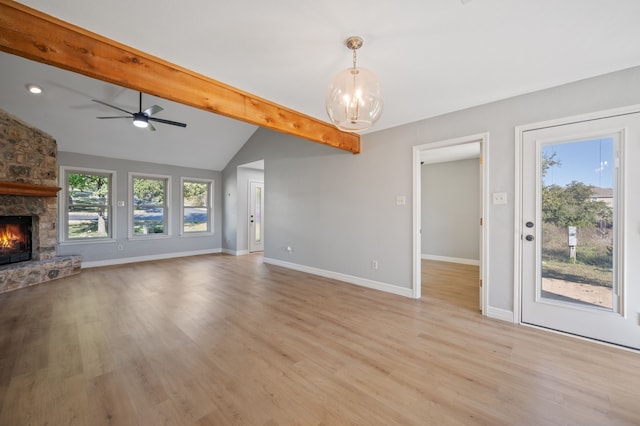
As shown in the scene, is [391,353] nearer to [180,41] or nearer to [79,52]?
[180,41]

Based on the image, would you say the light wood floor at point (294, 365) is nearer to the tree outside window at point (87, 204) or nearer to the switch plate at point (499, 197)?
the switch plate at point (499, 197)

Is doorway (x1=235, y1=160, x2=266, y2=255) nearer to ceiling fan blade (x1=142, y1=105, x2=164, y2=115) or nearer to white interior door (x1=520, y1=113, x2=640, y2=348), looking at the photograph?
ceiling fan blade (x1=142, y1=105, x2=164, y2=115)

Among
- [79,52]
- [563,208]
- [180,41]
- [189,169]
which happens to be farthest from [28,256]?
[563,208]

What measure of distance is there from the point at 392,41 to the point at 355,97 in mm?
614

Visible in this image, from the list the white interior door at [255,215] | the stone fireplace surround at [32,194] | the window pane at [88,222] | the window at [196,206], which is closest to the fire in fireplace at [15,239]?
the stone fireplace surround at [32,194]

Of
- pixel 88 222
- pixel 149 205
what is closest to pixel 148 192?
pixel 149 205

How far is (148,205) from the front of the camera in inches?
253

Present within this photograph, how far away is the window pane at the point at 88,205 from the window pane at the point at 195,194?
1.67 metres

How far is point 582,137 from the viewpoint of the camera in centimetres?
247

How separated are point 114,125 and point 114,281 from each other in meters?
2.97

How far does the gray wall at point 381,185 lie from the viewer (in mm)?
2652

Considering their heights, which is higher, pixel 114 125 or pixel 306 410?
pixel 114 125

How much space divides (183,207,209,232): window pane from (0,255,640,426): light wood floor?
3649mm

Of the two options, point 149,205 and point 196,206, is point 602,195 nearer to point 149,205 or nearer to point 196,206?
point 196,206
